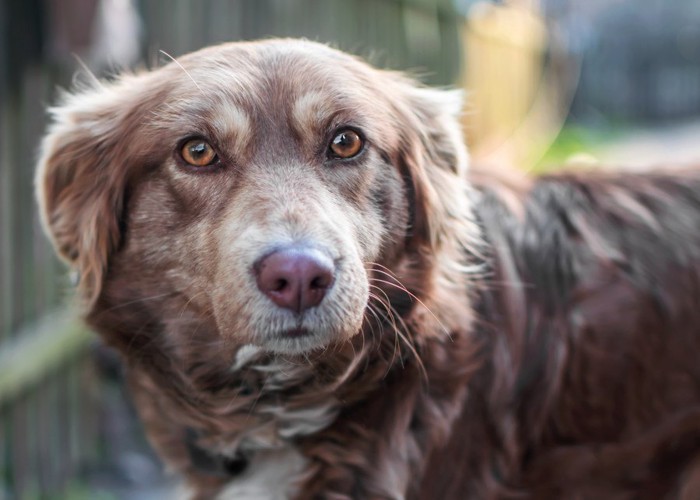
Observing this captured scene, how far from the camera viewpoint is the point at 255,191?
100.0 inches

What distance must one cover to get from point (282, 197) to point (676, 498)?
1.73 meters

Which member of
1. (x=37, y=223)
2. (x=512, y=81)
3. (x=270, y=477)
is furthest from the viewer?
(x=512, y=81)

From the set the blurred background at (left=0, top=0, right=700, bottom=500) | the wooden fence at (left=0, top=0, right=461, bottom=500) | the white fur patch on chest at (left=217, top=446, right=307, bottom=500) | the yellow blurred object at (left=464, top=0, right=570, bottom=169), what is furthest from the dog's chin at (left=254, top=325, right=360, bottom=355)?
the yellow blurred object at (left=464, top=0, right=570, bottom=169)

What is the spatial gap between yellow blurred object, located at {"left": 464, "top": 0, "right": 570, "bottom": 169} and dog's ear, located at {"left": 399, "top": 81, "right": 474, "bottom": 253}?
18.5 feet

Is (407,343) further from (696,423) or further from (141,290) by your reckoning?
(696,423)

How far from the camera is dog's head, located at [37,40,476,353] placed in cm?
239

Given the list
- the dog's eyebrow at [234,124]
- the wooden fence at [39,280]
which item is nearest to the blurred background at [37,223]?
the wooden fence at [39,280]

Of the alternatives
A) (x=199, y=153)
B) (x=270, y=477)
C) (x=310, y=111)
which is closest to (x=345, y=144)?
(x=310, y=111)

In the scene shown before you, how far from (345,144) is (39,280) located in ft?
7.12

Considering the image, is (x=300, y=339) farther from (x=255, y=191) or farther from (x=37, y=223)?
(x=37, y=223)

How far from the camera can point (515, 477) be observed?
2924 millimetres

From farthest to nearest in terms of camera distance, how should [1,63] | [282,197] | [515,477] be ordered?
1. [1,63]
2. [515,477]
3. [282,197]

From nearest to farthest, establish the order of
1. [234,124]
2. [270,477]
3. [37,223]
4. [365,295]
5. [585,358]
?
[365,295] < [234,124] < [270,477] < [585,358] < [37,223]

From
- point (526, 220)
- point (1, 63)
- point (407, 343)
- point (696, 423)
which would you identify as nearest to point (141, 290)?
point (407, 343)
